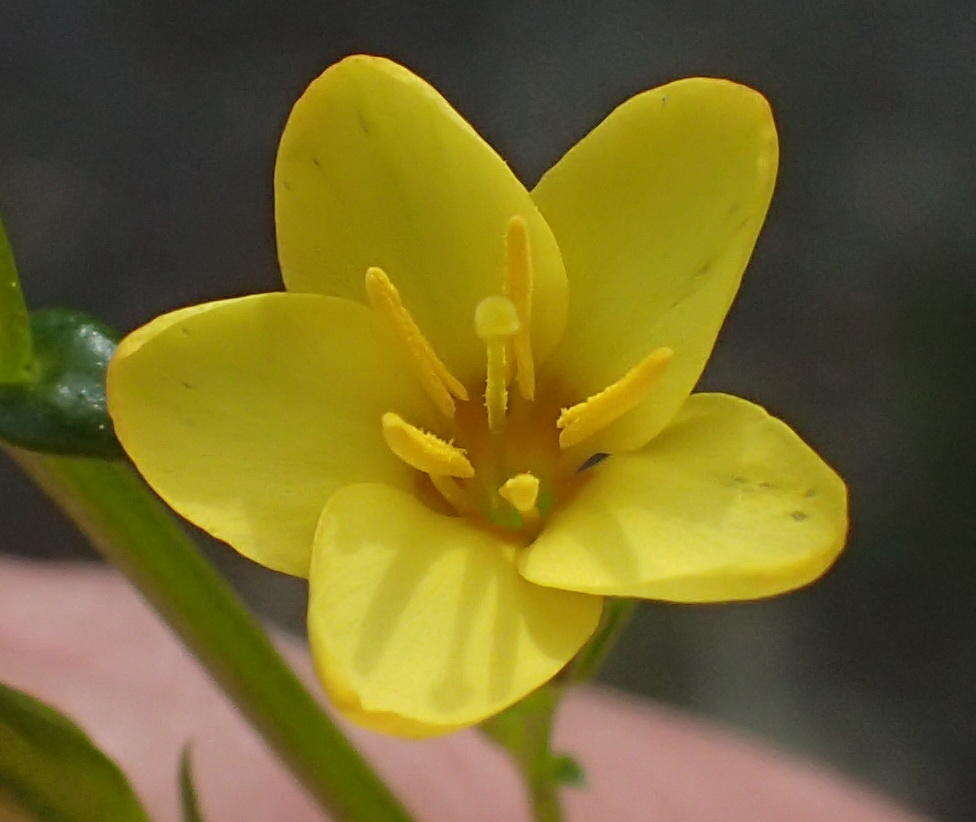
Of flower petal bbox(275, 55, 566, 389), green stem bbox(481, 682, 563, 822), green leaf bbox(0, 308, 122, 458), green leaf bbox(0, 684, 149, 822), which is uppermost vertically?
flower petal bbox(275, 55, 566, 389)

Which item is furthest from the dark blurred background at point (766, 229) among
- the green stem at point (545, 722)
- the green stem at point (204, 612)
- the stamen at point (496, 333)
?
the stamen at point (496, 333)

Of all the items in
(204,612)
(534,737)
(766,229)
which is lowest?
(766,229)

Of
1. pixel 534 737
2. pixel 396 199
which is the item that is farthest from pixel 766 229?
pixel 396 199

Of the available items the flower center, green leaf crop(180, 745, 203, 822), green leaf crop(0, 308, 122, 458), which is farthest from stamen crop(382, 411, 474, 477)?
green leaf crop(180, 745, 203, 822)

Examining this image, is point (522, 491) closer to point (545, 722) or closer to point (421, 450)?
point (421, 450)

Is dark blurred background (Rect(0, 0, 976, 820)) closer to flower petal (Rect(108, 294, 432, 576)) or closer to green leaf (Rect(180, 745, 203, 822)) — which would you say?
green leaf (Rect(180, 745, 203, 822))

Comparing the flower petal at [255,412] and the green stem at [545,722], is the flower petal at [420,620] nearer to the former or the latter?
the flower petal at [255,412]

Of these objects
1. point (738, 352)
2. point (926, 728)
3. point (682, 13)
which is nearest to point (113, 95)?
point (682, 13)
